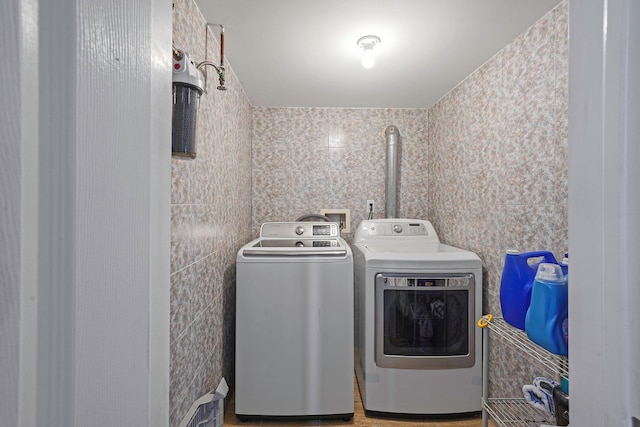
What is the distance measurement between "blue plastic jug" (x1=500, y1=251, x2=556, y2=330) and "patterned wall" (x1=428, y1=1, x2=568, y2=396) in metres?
0.38

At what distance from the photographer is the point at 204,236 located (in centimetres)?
160

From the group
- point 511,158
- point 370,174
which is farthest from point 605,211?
point 370,174

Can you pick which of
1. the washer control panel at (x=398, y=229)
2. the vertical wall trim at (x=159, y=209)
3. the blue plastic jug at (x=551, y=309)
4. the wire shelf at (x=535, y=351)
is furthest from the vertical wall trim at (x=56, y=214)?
the washer control panel at (x=398, y=229)

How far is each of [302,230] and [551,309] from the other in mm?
1756

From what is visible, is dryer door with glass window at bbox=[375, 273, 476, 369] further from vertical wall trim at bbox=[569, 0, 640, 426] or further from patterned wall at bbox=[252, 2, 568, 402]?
vertical wall trim at bbox=[569, 0, 640, 426]

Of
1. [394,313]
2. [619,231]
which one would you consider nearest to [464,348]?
[394,313]

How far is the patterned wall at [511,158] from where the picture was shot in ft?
4.77

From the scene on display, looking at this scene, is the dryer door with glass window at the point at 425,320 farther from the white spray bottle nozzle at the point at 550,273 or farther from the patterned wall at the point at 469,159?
the white spray bottle nozzle at the point at 550,273

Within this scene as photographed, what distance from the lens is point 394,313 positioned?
1.94 meters

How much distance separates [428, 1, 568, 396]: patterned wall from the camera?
1.46 m

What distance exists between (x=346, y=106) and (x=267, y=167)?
907 mm

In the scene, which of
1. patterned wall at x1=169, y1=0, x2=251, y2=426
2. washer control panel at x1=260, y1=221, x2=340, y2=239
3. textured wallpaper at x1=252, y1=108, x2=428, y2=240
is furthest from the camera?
textured wallpaper at x1=252, y1=108, x2=428, y2=240

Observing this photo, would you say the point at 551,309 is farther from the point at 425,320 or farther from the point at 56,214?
the point at 56,214

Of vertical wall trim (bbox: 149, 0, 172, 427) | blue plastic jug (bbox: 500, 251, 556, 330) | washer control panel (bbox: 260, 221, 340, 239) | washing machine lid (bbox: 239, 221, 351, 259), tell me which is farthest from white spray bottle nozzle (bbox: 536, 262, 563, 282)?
washer control panel (bbox: 260, 221, 340, 239)
